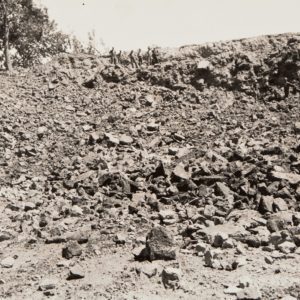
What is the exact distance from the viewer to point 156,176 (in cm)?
1057

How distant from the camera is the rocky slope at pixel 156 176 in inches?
260

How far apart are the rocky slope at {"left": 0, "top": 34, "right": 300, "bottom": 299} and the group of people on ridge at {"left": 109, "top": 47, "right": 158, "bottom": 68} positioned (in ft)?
0.91

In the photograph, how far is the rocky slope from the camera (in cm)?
660

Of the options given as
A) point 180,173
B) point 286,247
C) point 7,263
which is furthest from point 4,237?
point 286,247

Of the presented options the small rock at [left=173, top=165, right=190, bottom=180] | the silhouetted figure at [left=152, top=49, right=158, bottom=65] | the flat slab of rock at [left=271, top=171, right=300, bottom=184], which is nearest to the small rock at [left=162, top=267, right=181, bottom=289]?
the small rock at [left=173, top=165, right=190, bottom=180]

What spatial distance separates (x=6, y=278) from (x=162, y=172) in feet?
15.2

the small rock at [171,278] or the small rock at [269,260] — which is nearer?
the small rock at [171,278]

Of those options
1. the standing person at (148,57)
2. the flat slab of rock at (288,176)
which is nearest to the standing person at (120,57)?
the standing person at (148,57)

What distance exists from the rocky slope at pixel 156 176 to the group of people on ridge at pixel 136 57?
276mm

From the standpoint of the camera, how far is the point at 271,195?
907 cm

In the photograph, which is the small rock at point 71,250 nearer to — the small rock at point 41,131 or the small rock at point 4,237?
the small rock at point 4,237

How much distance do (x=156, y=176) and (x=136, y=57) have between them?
6694 mm

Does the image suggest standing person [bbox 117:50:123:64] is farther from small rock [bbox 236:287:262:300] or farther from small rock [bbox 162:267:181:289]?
small rock [bbox 236:287:262:300]

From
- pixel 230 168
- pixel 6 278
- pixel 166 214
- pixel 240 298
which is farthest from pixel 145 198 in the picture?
pixel 240 298
